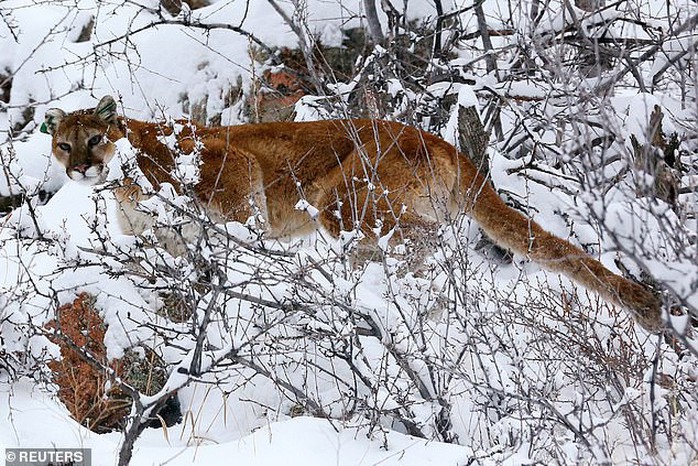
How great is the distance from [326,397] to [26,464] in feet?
6.98

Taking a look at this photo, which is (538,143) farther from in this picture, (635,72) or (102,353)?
(102,353)

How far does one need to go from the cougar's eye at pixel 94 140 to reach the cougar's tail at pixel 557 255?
2799 millimetres

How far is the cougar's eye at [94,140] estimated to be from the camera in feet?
22.3

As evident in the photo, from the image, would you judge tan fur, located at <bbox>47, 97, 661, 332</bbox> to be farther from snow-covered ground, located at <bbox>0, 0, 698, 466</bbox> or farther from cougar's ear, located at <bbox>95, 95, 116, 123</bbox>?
snow-covered ground, located at <bbox>0, 0, 698, 466</bbox>

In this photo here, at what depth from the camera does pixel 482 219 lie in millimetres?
5621

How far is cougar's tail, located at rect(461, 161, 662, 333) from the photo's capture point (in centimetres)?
421

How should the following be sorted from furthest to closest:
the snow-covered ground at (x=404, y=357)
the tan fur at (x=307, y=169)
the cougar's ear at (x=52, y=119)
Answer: the cougar's ear at (x=52, y=119) → the tan fur at (x=307, y=169) → the snow-covered ground at (x=404, y=357)

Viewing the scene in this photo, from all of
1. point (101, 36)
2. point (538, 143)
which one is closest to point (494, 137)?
point (538, 143)

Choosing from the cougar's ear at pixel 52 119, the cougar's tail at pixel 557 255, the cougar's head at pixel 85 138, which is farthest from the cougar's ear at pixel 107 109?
the cougar's tail at pixel 557 255

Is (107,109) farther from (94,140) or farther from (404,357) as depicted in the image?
(404,357)

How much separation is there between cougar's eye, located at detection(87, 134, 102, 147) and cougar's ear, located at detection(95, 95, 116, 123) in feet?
0.46

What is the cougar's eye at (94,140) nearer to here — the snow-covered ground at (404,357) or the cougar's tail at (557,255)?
the snow-covered ground at (404,357)

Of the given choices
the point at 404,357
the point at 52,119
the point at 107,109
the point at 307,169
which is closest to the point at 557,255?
the point at 404,357

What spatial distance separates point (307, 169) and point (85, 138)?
1.69 metres
